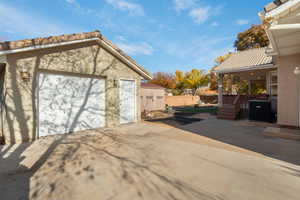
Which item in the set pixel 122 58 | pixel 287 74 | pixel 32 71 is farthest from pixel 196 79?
pixel 32 71

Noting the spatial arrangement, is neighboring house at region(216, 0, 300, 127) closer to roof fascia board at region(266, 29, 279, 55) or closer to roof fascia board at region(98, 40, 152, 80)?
roof fascia board at region(266, 29, 279, 55)

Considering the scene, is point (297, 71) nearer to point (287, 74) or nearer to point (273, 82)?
point (287, 74)

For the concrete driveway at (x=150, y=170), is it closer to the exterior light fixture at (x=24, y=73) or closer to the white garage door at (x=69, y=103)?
the white garage door at (x=69, y=103)

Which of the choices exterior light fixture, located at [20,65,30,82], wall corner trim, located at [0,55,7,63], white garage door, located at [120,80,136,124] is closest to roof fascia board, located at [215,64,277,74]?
white garage door, located at [120,80,136,124]

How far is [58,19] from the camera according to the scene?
30.2 feet

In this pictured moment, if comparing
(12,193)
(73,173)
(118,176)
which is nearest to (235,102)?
(118,176)

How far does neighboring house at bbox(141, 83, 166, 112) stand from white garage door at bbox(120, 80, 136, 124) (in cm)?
560

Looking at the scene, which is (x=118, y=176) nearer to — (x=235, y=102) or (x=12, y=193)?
(x=12, y=193)

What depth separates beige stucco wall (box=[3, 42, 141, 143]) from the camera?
4391mm

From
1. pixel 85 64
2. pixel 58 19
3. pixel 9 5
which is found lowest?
pixel 85 64

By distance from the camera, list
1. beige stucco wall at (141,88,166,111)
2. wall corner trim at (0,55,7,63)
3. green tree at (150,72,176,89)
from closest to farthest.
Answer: wall corner trim at (0,55,7,63) < beige stucco wall at (141,88,166,111) < green tree at (150,72,176,89)

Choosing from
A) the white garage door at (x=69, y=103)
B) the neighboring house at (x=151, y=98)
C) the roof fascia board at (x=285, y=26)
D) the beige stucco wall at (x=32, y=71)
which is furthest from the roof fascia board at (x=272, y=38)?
the neighboring house at (x=151, y=98)

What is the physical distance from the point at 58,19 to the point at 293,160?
12954mm

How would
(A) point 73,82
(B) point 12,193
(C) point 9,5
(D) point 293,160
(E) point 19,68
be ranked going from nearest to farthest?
(B) point 12,193 < (D) point 293,160 < (E) point 19,68 < (A) point 73,82 < (C) point 9,5
